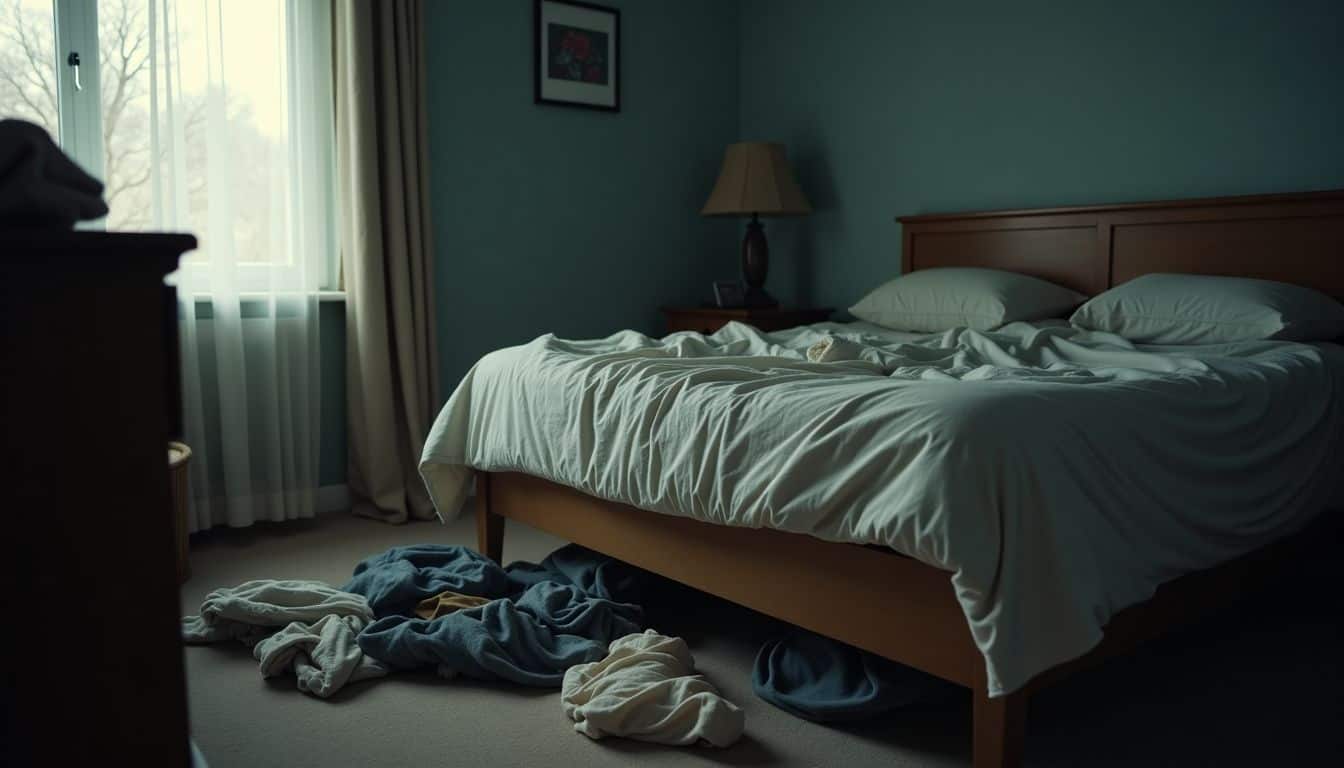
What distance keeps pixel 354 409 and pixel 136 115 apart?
1.12 metres

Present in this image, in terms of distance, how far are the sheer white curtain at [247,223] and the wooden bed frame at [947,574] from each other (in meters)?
0.96

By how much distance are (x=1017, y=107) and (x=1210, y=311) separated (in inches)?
47.8

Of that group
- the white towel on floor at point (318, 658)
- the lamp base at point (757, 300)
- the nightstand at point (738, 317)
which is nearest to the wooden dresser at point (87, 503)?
the white towel on floor at point (318, 658)

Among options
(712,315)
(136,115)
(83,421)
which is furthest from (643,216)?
(83,421)

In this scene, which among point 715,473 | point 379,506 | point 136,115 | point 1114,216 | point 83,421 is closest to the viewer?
point 83,421

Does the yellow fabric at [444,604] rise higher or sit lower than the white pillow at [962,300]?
lower

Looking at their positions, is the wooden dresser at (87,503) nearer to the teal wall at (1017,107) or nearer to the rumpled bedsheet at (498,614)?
the rumpled bedsheet at (498,614)

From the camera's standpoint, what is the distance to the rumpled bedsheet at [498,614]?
2025mm

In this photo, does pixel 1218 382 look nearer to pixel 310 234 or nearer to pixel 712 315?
pixel 712 315

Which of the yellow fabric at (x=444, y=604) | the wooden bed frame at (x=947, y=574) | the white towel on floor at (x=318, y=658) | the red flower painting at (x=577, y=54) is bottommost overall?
the white towel on floor at (x=318, y=658)

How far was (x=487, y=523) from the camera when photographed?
2.71 metres

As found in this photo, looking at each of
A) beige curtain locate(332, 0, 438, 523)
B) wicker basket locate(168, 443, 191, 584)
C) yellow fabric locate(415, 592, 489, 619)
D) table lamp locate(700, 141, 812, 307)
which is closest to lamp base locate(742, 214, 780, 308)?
table lamp locate(700, 141, 812, 307)

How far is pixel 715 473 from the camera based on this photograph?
1.84m

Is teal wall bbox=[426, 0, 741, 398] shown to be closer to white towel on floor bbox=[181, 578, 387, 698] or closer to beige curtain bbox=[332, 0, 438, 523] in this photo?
beige curtain bbox=[332, 0, 438, 523]
